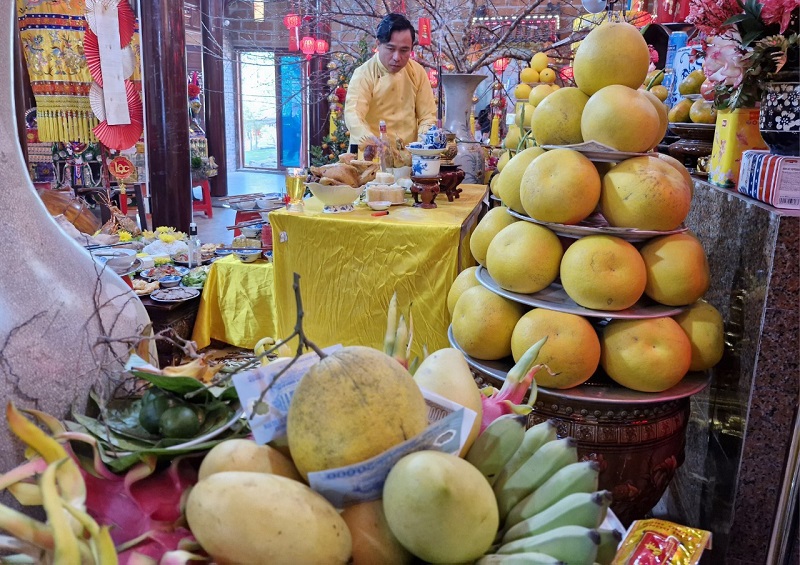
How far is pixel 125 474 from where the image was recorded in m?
0.69

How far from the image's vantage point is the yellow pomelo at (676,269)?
1.54 metres

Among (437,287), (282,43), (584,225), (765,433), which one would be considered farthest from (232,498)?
(282,43)

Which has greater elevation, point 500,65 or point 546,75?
point 500,65

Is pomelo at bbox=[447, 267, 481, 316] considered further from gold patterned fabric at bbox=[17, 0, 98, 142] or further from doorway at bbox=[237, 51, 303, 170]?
doorway at bbox=[237, 51, 303, 170]


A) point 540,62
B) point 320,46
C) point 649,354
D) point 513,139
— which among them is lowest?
point 649,354

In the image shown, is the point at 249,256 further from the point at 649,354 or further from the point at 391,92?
the point at 649,354

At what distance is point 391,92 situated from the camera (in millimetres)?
4551

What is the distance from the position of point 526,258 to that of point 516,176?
253 millimetres

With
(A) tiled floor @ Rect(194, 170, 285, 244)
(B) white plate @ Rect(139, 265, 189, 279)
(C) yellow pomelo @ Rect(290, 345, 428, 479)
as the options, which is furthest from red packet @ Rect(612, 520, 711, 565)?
(A) tiled floor @ Rect(194, 170, 285, 244)

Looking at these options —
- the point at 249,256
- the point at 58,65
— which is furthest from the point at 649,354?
the point at 58,65

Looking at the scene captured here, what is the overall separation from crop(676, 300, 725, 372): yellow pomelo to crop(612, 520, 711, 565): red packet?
2.74 feet

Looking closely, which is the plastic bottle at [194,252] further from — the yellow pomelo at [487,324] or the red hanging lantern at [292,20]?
the red hanging lantern at [292,20]

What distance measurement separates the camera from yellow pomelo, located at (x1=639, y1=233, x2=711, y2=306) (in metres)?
1.54

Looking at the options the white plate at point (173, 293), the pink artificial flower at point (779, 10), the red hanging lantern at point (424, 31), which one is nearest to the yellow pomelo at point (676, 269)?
the pink artificial flower at point (779, 10)
